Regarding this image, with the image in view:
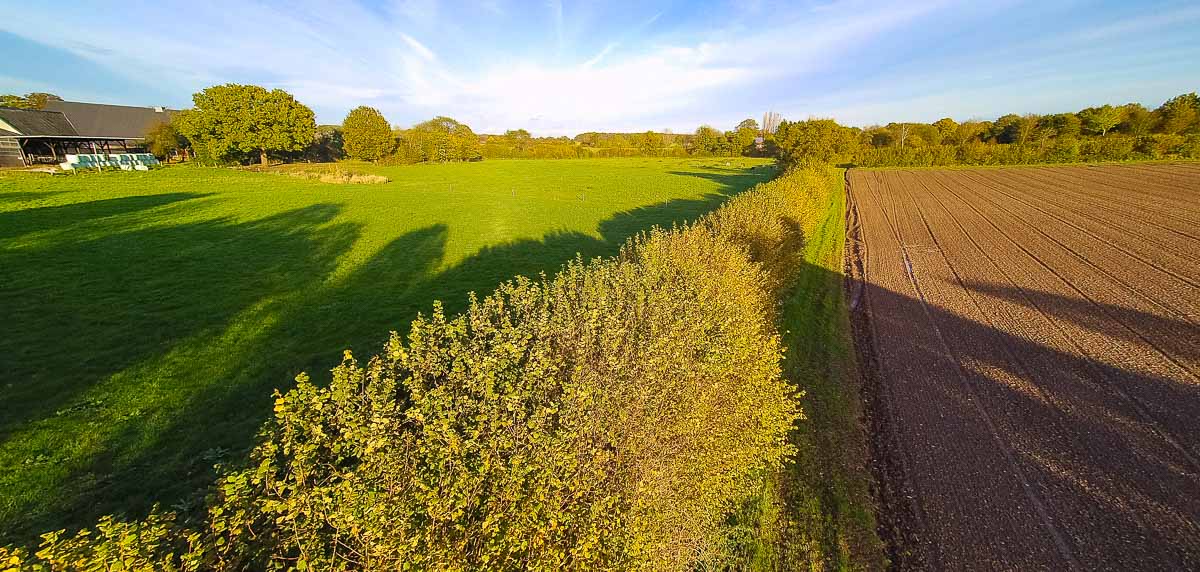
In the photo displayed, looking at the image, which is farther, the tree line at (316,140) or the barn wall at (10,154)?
the tree line at (316,140)

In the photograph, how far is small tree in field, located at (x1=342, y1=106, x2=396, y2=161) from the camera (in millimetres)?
83938

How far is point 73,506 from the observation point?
6309 millimetres

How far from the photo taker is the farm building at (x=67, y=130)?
48.0m

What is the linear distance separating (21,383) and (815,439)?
54.6ft

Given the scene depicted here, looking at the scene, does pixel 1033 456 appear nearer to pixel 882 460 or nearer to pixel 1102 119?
pixel 882 460

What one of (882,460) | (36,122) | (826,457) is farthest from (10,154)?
(882,460)

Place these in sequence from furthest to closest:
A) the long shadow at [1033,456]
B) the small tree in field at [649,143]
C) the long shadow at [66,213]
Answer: the small tree in field at [649,143]
the long shadow at [66,213]
the long shadow at [1033,456]

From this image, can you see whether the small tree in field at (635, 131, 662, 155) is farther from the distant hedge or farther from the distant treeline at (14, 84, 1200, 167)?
the distant hedge

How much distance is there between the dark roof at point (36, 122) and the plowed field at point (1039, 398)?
83715mm

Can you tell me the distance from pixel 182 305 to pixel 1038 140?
121527 millimetres

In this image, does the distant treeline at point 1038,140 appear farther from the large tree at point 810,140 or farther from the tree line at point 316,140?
the tree line at point 316,140

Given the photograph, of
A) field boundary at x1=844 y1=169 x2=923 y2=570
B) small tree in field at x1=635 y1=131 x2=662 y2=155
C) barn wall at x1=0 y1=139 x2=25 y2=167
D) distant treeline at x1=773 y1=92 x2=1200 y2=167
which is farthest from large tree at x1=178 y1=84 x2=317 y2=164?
small tree in field at x1=635 y1=131 x2=662 y2=155

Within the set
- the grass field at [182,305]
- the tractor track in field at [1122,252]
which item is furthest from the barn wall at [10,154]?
the tractor track in field at [1122,252]

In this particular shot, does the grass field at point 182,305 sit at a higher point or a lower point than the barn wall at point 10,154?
lower
